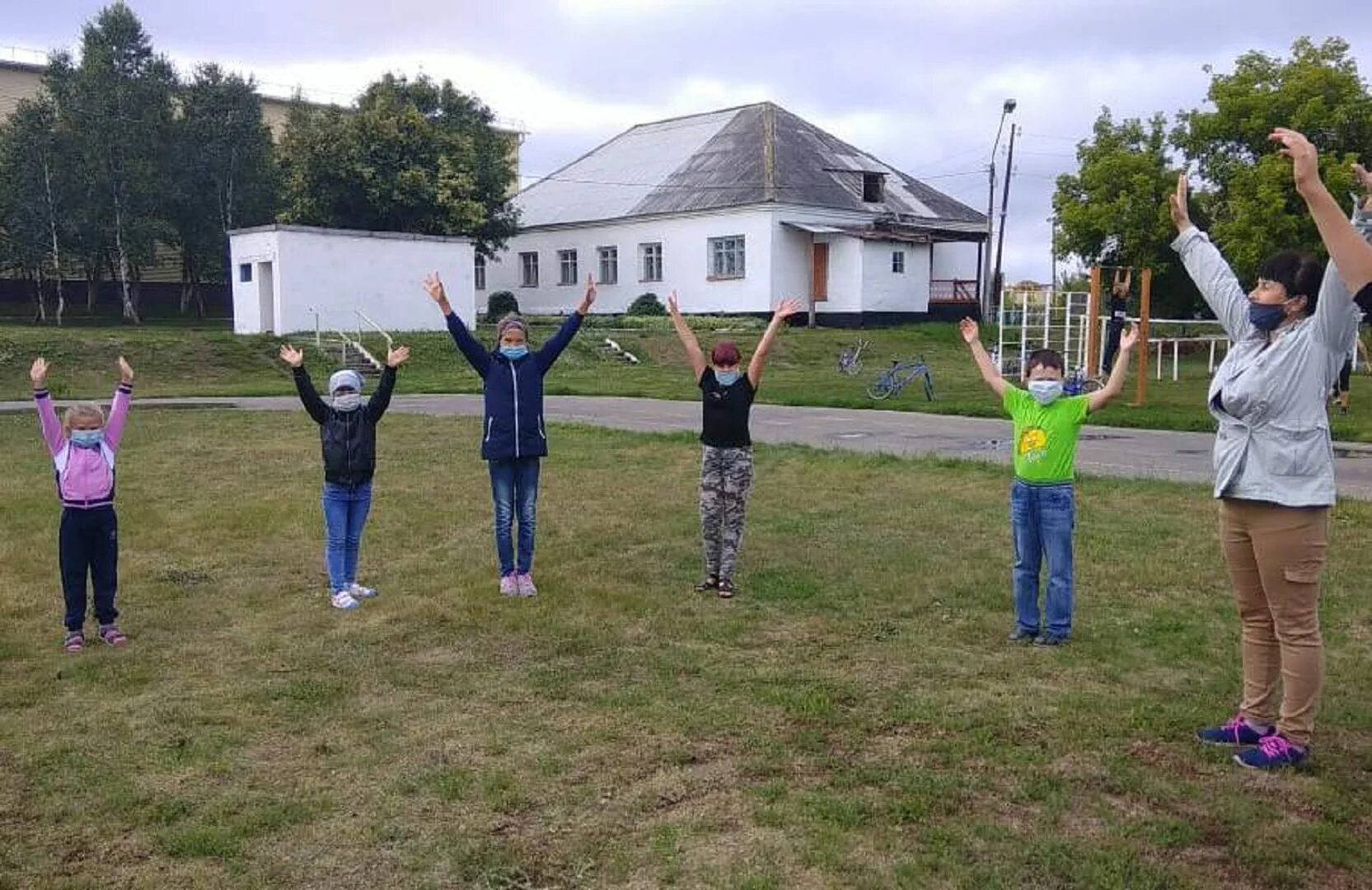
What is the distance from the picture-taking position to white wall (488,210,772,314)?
42.7 meters

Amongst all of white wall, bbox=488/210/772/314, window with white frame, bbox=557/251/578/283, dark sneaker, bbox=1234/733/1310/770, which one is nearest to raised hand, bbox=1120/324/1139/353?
dark sneaker, bbox=1234/733/1310/770

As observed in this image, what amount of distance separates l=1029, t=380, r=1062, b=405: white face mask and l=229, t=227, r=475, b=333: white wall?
1233 inches

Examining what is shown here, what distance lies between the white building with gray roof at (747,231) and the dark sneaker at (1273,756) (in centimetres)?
3807

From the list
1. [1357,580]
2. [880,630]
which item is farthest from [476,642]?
[1357,580]

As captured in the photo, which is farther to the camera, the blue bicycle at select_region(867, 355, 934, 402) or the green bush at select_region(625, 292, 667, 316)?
the green bush at select_region(625, 292, 667, 316)

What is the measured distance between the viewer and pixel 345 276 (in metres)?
35.5

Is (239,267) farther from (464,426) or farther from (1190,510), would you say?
(1190,510)

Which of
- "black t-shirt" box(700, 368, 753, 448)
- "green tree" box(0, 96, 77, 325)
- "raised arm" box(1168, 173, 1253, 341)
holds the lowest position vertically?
"black t-shirt" box(700, 368, 753, 448)

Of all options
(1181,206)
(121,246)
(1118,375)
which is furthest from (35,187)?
(1181,206)

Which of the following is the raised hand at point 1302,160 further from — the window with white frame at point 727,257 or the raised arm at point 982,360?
the window with white frame at point 727,257

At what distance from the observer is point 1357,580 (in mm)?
7699

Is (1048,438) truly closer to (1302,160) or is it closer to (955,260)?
(1302,160)

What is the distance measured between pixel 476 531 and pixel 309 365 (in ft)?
74.7

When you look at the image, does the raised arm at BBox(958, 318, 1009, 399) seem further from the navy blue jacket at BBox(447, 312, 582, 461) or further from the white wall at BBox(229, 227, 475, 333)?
the white wall at BBox(229, 227, 475, 333)
